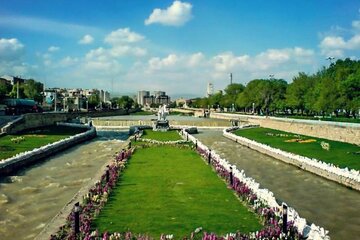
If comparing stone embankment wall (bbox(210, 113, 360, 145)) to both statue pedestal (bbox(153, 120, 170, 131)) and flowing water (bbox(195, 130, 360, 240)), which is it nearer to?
flowing water (bbox(195, 130, 360, 240))

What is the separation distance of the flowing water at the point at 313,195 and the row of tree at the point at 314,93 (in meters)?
31.7

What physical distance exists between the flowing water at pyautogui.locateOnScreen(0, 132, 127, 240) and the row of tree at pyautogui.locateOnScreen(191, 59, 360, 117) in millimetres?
37933

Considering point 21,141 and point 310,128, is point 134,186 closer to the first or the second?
point 21,141

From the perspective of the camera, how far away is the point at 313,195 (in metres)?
19.5

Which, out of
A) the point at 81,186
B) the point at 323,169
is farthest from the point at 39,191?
the point at 323,169

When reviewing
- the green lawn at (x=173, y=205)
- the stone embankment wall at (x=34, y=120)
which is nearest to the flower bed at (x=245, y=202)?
the green lawn at (x=173, y=205)

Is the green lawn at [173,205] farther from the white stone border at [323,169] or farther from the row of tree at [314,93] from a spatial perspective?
the row of tree at [314,93]

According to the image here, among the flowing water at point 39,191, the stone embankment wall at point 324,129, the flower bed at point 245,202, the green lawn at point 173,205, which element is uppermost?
the stone embankment wall at point 324,129

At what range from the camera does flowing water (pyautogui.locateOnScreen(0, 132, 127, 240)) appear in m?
14.2

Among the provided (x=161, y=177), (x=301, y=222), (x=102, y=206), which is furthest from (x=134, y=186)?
(x=301, y=222)

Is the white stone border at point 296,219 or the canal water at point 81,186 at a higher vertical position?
the white stone border at point 296,219

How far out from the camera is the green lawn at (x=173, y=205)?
41.4ft

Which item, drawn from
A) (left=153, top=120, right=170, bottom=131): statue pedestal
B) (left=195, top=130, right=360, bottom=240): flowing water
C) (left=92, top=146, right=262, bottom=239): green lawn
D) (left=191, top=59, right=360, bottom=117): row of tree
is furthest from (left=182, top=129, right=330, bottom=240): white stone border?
(left=191, top=59, right=360, bottom=117): row of tree

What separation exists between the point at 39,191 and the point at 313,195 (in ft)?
39.7
